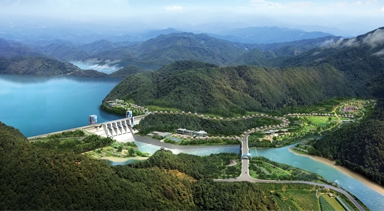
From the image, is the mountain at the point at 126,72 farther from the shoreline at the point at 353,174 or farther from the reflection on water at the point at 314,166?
the shoreline at the point at 353,174

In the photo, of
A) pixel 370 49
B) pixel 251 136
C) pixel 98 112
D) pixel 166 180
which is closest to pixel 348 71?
pixel 370 49

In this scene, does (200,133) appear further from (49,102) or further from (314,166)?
(49,102)

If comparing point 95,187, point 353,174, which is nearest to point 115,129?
point 95,187

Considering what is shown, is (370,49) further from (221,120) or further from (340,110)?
(221,120)

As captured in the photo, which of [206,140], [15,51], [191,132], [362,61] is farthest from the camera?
[15,51]

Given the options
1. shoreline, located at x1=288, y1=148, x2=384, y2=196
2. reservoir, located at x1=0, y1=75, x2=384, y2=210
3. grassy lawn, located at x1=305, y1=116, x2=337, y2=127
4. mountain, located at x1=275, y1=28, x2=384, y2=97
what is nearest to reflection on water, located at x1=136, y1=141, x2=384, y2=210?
reservoir, located at x1=0, y1=75, x2=384, y2=210

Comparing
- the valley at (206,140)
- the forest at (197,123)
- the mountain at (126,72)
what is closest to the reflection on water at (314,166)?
the valley at (206,140)
